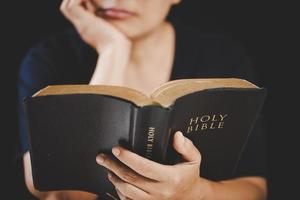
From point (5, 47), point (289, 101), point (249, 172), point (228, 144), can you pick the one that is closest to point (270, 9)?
point (289, 101)

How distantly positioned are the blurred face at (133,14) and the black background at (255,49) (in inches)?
17.9

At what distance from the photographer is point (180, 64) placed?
131 cm

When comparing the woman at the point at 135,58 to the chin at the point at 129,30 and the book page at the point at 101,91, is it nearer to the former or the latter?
the chin at the point at 129,30

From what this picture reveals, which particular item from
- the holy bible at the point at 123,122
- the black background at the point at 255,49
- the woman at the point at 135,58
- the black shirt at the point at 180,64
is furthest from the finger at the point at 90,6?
the holy bible at the point at 123,122

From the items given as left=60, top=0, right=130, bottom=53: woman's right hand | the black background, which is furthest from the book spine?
the black background

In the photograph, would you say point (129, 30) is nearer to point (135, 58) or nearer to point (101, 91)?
point (135, 58)

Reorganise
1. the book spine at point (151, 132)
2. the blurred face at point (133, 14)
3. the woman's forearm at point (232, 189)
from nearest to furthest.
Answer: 1. the book spine at point (151, 132)
2. the woman's forearm at point (232, 189)
3. the blurred face at point (133, 14)

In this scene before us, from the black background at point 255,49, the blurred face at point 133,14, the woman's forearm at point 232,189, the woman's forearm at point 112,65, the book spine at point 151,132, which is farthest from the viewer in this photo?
the black background at point 255,49

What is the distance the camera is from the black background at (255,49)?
1581mm

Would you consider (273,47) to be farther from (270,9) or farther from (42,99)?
(42,99)

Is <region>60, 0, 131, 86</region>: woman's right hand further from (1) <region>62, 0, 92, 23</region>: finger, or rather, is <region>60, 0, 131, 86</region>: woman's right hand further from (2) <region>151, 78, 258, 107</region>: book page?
(2) <region>151, 78, 258, 107</region>: book page

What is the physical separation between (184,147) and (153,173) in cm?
8

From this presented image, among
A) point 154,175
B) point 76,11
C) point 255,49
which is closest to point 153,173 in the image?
point 154,175

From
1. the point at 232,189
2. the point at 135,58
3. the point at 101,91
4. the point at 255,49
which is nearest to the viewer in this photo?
the point at 101,91
